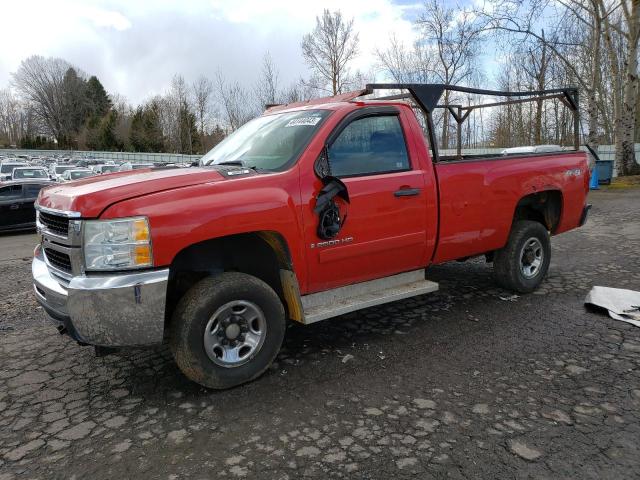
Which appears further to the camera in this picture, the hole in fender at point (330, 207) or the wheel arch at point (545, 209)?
the wheel arch at point (545, 209)

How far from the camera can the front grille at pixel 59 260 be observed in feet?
10.9

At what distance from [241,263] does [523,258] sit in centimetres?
342

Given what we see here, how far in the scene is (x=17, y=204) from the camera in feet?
42.6

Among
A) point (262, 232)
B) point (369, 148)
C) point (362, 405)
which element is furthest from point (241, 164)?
point (362, 405)

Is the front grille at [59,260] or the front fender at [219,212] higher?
the front fender at [219,212]

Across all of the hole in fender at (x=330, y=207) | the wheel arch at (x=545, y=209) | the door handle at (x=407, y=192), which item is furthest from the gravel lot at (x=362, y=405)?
the door handle at (x=407, y=192)

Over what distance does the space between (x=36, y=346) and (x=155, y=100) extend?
58764 millimetres

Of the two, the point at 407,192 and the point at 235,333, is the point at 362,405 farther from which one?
the point at 407,192

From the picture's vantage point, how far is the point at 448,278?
6375mm

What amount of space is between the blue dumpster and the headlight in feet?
63.2

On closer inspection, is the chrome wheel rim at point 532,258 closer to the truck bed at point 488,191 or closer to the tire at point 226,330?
the truck bed at point 488,191

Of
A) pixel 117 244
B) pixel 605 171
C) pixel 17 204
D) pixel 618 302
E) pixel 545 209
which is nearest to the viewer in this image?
pixel 117 244

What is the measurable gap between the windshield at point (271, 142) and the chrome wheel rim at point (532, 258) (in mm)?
2982

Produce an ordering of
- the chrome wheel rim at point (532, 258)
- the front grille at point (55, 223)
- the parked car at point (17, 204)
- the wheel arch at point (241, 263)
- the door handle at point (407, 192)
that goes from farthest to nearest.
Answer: the parked car at point (17, 204) → the chrome wheel rim at point (532, 258) → the door handle at point (407, 192) → the wheel arch at point (241, 263) → the front grille at point (55, 223)
